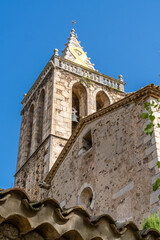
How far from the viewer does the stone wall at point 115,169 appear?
324 inches

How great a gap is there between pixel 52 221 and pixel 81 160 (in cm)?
736

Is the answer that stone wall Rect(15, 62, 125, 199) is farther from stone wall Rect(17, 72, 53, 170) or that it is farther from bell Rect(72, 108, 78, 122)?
bell Rect(72, 108, 78, 122)

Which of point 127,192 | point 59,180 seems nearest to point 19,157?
point 59,180

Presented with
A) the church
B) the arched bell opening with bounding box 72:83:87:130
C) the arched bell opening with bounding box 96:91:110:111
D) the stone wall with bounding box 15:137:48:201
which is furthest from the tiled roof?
the arched bell opening with bounding box 96:91:110:111

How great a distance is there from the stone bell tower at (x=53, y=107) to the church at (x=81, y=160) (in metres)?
0.05

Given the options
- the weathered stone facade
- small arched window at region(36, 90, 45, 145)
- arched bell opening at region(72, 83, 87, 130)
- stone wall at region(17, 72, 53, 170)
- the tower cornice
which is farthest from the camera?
the tower cornice

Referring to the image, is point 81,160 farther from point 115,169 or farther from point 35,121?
point 35,121

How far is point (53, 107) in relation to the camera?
17.8 m

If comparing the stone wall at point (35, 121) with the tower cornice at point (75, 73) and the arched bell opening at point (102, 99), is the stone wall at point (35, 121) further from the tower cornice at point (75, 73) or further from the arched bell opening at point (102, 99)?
the arched bell opening at point (102, 99)

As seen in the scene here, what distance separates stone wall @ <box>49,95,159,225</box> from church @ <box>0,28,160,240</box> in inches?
0.9

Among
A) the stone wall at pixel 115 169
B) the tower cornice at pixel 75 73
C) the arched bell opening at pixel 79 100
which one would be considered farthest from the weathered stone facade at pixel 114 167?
the tower cornice at pixel 75 73

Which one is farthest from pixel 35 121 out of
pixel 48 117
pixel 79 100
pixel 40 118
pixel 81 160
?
pixel 81 160

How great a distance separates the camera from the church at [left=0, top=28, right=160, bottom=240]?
3.62 metres

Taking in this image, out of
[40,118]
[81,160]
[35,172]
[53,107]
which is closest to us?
[81,160]
